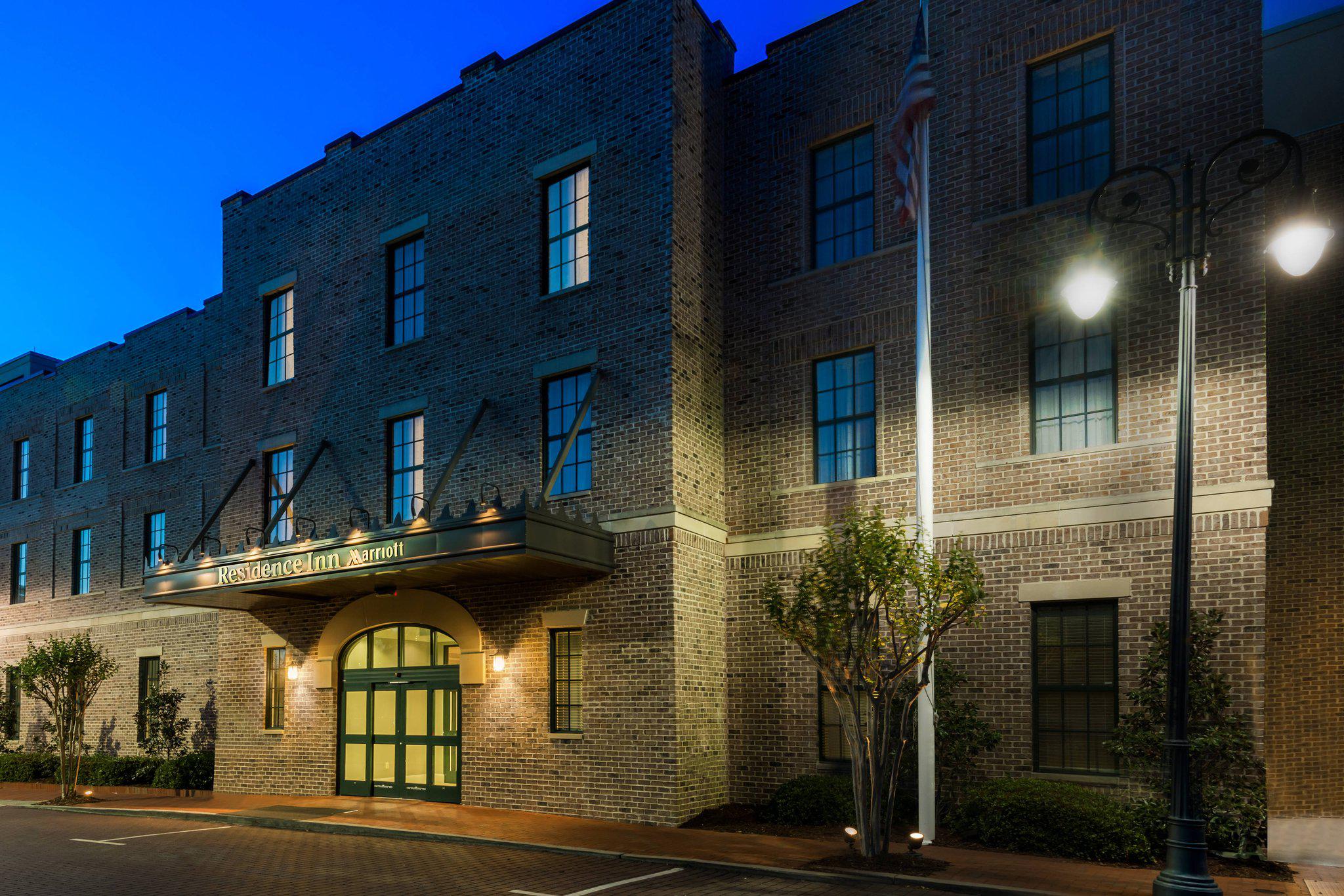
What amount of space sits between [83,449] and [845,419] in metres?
26.0

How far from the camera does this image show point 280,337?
23938mm

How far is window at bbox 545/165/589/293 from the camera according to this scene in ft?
62.2

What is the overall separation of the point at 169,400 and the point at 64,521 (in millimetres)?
6499

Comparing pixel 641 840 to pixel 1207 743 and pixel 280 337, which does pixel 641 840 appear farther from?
pixel 280 337

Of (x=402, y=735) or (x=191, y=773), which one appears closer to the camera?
(x=402, y=735)

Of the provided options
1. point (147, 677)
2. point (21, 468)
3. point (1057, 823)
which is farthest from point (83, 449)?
point (1057, 823)

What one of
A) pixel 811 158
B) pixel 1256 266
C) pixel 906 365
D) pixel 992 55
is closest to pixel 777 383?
pixel 906 365

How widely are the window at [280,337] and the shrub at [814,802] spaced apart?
14284mm

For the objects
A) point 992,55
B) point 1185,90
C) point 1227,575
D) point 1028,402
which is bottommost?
point 1227,575

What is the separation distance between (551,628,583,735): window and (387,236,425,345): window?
7202 millimetres

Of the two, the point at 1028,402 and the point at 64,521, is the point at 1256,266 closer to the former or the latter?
the point at 1028,402

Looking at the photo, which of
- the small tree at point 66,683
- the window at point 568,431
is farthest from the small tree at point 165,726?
the window at point 568,431

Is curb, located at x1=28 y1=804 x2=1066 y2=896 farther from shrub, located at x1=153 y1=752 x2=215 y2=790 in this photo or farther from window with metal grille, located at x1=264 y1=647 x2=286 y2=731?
shrub, located at x1=153 y1=752 x2=215 y2=790

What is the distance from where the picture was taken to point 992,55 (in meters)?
16.5
